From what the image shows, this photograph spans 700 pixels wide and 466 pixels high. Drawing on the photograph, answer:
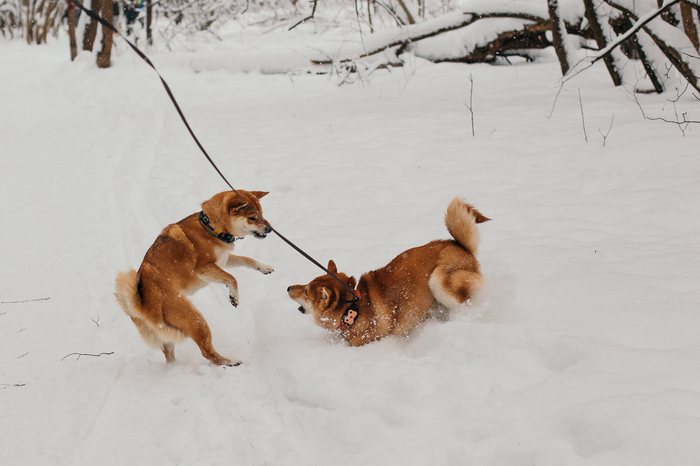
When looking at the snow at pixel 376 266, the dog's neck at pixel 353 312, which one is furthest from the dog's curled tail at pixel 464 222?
the dog's neck at pixel 353 312

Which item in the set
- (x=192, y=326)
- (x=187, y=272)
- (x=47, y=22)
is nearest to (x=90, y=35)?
(x=47, y=22)

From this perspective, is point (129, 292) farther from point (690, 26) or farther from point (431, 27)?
point (431, 27)

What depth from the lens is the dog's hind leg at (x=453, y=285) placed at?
134 inches

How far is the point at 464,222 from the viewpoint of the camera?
3578 mm

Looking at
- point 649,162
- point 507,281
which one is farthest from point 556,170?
point 507,281

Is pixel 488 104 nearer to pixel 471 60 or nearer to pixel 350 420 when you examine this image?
pixel 471 60

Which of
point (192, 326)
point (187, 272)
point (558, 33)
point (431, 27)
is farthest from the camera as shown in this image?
point (431, 27)

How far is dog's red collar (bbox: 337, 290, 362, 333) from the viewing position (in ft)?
11.6

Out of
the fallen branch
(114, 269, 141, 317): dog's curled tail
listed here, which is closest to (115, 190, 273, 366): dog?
(114, 269, 141, 317): dog's curled tail

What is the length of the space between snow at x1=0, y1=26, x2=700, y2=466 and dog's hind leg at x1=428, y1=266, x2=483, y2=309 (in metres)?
0.13

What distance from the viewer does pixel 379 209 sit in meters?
5.61

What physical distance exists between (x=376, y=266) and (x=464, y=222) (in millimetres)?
1230

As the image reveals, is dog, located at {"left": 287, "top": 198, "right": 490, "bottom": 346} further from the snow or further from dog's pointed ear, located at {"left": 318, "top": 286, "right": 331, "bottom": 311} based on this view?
the snow

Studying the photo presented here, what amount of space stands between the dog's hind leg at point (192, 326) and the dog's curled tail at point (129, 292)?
20 centimetres
